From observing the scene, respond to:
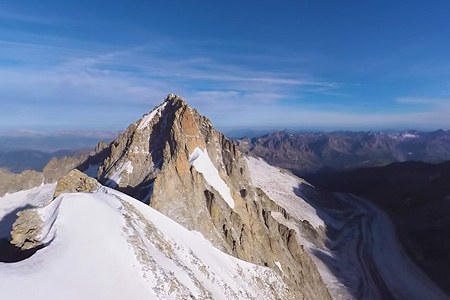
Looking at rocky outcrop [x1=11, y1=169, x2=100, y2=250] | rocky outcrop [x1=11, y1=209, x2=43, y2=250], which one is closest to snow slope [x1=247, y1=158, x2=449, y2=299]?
rocky outcrop [x1=11, y1=169, x2=100, y2=250]

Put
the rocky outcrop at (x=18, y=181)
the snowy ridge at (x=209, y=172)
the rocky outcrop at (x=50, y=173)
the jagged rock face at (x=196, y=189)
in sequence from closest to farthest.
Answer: the jagged rock face at (x=196, y=189) → the snowy ridge at (x=209, y=172) → the rocky outcrop at (x=18, y=181) → the rocky outcrop at (x=50, y=173)

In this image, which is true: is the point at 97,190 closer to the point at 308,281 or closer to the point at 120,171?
the point at 120,171

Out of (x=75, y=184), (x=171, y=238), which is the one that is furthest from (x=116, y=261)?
(x=75, y=184)

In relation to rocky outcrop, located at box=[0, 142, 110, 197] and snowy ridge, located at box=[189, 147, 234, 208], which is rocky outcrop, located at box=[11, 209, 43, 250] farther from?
rocky outcrop, located at box=[0, 142, 110, 197]

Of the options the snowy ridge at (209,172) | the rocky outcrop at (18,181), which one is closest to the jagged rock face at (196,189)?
the snowy ridge at (209,172)

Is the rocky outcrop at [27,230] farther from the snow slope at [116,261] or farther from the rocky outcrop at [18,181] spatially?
the rocky outcrop at [18,181]

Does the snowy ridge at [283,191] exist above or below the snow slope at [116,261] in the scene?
below

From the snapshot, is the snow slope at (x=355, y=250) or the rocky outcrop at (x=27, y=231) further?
the snow slope at (x=355, y=250)
